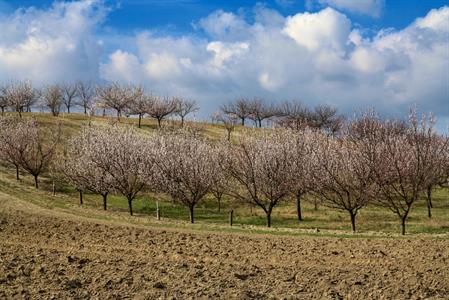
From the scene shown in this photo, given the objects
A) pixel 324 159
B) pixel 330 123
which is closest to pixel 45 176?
pixel 324 159

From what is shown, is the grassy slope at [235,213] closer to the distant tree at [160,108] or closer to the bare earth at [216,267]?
the bare earth at [216,267]

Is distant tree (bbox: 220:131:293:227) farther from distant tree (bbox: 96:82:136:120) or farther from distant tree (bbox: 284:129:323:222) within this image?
distant tree (bbox: 96:82:136:120)

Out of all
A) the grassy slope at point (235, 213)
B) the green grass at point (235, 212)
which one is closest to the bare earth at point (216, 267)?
the grassy slope at point (235, 213)

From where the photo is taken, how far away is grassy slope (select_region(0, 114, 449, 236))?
37312mm

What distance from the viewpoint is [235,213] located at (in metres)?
46.9

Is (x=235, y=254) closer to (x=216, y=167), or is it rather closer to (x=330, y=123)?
(x=216, y=167)

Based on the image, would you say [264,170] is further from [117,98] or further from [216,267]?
[117,98]

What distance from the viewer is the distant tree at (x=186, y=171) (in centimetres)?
4134

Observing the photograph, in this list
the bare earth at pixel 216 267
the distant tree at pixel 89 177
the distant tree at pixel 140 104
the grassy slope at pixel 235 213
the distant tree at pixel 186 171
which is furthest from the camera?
the distant tree at pixel 140 104

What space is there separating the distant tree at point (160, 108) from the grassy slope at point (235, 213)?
39015 mm

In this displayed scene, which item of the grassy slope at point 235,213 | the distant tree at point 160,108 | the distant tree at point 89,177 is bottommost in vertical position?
the grassy slope at point 235,213

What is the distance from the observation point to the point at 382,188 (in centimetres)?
3456

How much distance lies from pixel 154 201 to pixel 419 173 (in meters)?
27.9

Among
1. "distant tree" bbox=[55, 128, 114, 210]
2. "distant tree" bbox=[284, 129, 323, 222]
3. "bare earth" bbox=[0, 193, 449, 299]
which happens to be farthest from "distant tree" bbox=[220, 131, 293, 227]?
"bare earth" bbox=[0, 193, 449, 299]
